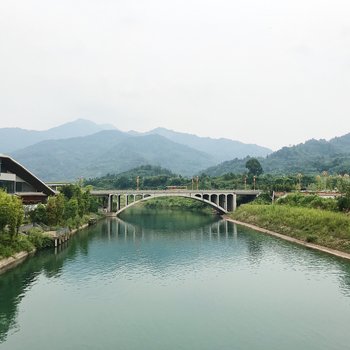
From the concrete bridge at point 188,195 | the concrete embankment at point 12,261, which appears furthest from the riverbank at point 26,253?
the concrete bridge at point 188,195

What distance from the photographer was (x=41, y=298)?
2962 cm

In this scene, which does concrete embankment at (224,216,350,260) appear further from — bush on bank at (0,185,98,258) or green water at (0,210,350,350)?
bush on bank at (0,185,98,258)

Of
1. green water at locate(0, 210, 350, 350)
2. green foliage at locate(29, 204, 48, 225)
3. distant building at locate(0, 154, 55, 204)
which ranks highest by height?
distant building at locate(0, 154, 55, 204)

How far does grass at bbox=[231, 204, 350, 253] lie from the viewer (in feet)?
152

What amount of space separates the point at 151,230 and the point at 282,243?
2487 centimetres

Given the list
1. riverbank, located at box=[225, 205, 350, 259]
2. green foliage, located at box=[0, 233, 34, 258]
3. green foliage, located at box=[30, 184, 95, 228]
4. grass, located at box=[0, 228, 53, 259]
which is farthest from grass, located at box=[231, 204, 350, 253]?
green foliage, located at box=[0, 233, 34, 258]

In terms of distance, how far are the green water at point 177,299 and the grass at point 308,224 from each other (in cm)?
288

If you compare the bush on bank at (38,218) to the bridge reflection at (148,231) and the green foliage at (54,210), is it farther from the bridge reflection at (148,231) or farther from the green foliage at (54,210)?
the bridge reflection at (148,231)

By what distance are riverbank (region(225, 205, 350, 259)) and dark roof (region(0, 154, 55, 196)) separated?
35.0m

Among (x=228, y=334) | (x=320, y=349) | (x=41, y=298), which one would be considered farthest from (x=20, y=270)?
(x=320, y=349)

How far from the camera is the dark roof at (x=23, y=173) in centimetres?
5654

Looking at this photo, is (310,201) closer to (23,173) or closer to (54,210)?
(54,210)

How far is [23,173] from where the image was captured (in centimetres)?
6084

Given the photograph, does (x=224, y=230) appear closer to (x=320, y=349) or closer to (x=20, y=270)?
(x=20, y=270)
